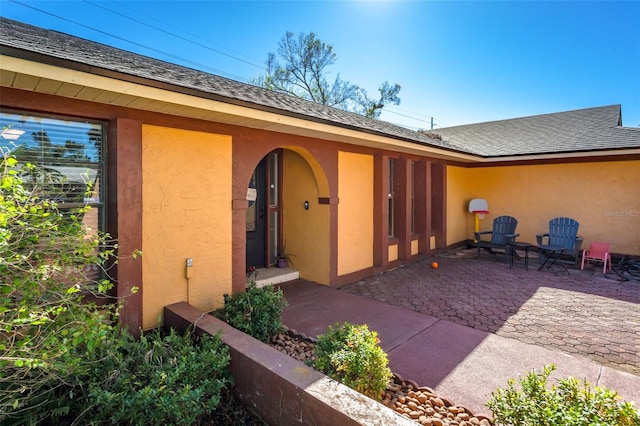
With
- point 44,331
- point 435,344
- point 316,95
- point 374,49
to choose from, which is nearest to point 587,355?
point 435,344

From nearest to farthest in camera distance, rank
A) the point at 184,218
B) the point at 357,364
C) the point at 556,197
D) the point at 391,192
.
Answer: the point at 357,364 < the point at 184,218 < the point at 391,192 < the point at 556,197

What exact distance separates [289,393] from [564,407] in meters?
1.61

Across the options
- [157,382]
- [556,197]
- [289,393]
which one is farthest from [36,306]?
[556,197]

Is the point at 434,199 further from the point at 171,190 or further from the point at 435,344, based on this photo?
the point at 171,190

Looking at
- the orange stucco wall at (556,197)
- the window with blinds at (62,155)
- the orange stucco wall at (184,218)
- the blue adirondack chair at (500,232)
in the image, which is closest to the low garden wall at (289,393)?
the orange stucco wall at (184,218)

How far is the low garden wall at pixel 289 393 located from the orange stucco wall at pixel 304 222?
3.10 metres

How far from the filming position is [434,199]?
9.18 metres

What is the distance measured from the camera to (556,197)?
9031mm

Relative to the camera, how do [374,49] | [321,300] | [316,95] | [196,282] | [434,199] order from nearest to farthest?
[196,282]
[321,300]
[434,199]
[374,49]
[316,95]

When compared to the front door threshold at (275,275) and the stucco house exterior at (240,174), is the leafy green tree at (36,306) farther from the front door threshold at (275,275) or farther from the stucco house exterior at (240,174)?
the front door threshold at (275,275)

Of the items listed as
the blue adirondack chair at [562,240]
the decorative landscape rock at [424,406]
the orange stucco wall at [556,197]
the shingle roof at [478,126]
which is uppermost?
the shingle roof at [478,126]

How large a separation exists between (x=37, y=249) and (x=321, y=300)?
12.5 feet

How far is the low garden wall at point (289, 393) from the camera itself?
1.89 m

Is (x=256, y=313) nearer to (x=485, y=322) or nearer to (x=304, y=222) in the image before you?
(x=304, y=222)
